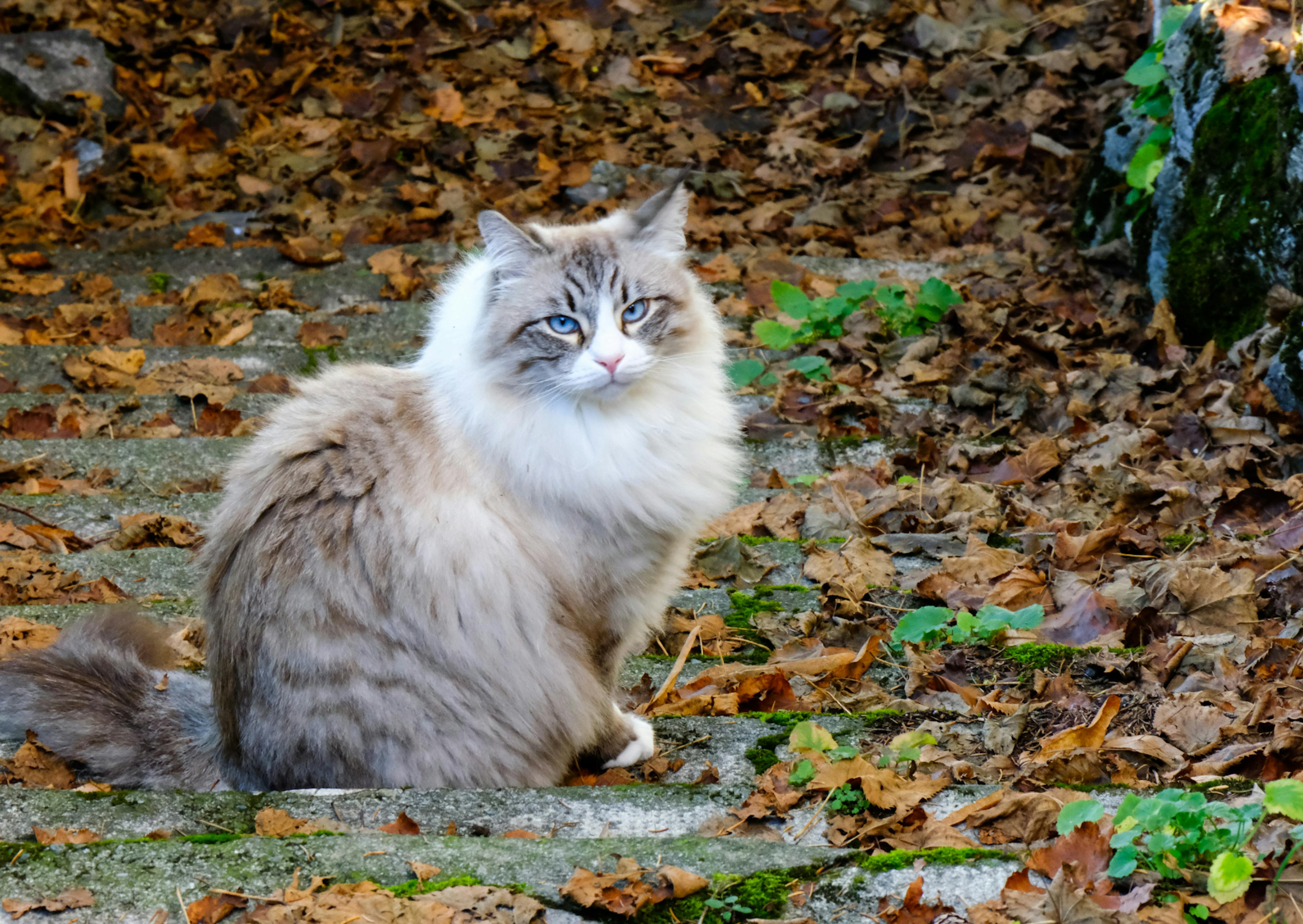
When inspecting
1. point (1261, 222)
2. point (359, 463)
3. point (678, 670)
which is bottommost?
point (678, 670)

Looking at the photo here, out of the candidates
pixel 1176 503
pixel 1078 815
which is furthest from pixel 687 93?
pixel 1078 815

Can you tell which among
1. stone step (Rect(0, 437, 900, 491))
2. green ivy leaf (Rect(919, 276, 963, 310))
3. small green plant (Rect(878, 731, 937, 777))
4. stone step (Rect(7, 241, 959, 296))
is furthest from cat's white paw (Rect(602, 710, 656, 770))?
stone step (Rect(7, 241, 959, 296))

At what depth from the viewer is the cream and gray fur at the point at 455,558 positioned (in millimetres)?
2752

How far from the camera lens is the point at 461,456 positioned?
2889mm

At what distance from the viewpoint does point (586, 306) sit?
9.78 feet

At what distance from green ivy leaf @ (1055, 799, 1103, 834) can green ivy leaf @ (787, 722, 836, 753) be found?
677 millimetres

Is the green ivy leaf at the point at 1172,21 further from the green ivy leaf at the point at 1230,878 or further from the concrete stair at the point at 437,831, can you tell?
the green ivy leaf at the point at 1230,878

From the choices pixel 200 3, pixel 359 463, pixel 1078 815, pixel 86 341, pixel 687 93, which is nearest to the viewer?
pixel 1078 815

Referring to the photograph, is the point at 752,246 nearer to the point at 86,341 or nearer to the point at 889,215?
the point at 889,215

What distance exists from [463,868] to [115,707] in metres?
1.25

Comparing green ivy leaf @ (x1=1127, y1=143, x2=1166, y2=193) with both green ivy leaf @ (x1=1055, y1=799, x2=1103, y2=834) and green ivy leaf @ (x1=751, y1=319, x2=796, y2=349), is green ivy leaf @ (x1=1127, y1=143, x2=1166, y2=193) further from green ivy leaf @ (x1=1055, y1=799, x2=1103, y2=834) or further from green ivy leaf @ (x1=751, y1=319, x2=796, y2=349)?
green ivy leaf @ (x1=1055, y1=799, x2=1103, y2=834)

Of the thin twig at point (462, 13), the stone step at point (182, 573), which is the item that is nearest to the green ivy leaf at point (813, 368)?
the stone step at point (182, 573)

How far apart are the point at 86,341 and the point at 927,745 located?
14.6ft

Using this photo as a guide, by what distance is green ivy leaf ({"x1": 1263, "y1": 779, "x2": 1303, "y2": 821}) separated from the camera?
1772 mm
